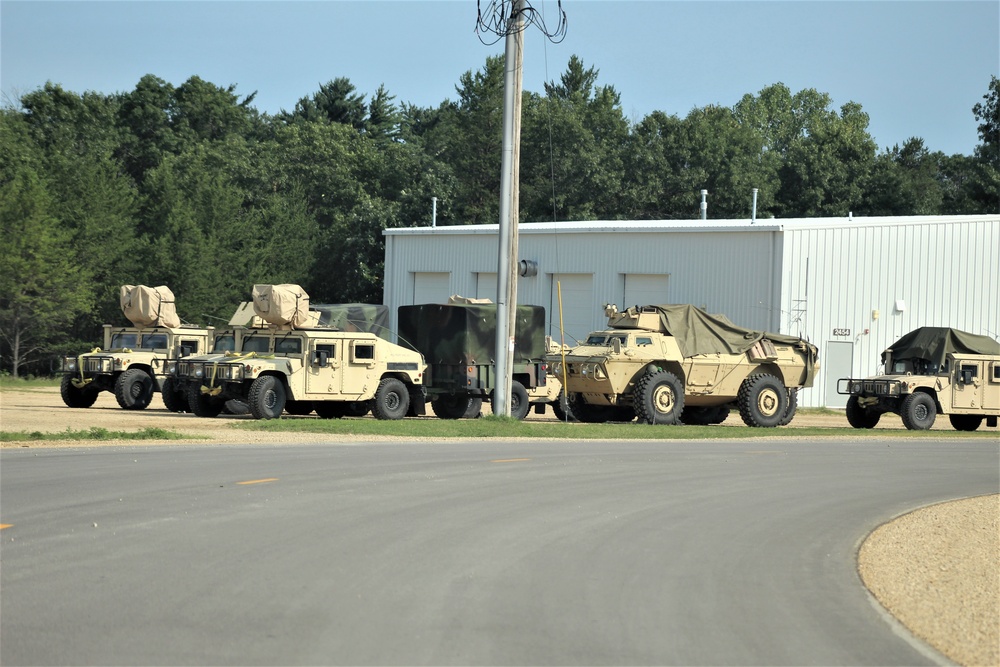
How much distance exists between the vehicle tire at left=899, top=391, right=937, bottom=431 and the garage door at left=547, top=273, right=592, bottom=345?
48.0ft

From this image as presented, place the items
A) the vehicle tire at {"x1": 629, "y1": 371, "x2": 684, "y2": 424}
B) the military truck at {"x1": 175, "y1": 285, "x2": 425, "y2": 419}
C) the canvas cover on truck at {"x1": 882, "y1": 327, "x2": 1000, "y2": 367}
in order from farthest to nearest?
the canvas cover on truck at {"x1": 882, "y1": 327, "x2": 1000, "y2": 367}, the vehicle tire at {"x1": 629, "y1": 371, "x2": 684, "y2": 424}, the military truck at {"x1": 175, "y1": 285, "x2": 425, "y2": 419}

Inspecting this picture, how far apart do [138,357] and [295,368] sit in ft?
17.5

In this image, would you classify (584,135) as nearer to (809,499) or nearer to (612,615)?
(809,499)

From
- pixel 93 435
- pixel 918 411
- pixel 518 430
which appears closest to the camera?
pixel 93 435

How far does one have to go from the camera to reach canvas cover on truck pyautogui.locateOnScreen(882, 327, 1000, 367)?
31141 millimetres

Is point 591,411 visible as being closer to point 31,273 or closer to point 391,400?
point 391,400

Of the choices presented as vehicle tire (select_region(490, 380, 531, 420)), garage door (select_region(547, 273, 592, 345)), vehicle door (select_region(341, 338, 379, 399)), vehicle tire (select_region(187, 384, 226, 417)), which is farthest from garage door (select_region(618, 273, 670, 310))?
vehicle tire (select_region(187, 384, 226, 417))

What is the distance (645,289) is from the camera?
42.8 meters

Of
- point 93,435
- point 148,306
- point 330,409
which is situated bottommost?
point 93,435

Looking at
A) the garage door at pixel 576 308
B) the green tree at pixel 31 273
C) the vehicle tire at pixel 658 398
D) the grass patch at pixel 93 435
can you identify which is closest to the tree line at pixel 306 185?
the green tree at pixel 31 273

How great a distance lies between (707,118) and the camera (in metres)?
79.5

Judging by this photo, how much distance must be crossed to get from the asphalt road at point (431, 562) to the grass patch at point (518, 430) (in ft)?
20.6

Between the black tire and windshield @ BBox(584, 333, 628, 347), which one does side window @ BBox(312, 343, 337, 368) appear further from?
windshield @ BBox(584, 333, 628, 347)

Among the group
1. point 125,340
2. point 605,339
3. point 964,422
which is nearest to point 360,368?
point 605,339
